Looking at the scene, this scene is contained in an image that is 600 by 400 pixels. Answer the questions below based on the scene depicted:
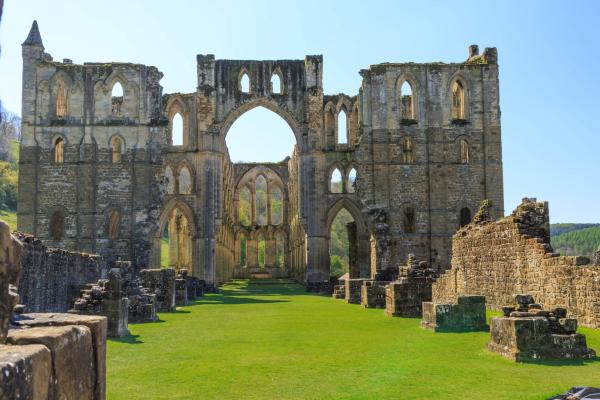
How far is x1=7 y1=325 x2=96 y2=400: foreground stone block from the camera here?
2.91 m

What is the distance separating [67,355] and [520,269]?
13.5 metres

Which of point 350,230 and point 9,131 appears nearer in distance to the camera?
point 350,230

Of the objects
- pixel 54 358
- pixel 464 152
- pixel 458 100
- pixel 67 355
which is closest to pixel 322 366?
pixel 67 355

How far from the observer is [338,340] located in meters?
11.4

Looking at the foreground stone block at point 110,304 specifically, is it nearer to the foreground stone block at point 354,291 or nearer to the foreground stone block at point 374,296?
the foreground stone block at point 374,296

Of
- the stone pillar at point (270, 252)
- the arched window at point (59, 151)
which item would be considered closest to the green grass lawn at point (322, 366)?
the arched window at point (59, 151)

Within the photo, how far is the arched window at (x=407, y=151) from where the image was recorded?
34375 mm

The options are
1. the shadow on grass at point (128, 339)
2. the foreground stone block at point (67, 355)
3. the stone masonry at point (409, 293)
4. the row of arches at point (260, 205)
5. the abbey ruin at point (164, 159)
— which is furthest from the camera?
the row of arches at point (260, 205)

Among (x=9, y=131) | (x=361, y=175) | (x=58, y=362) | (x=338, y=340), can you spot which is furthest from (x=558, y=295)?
(x=9, y=131)

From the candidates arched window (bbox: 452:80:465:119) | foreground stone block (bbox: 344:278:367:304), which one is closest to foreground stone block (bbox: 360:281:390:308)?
foreground stone block (bbox: 344:278:367:304)

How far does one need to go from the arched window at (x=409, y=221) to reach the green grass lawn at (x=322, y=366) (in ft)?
67.7

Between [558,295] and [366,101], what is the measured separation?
22.2m

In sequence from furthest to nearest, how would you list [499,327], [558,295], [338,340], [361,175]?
[361,175], [558,295], [338,340], [499,327]

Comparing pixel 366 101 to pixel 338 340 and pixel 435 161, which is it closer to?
pixel 435 161
